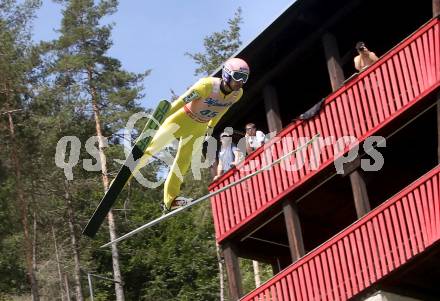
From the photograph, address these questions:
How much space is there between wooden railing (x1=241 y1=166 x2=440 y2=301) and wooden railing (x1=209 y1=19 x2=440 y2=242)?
1.42 meters

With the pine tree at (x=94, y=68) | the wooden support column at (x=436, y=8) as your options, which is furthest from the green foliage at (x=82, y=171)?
the wooden support column at (x=436, y=8)

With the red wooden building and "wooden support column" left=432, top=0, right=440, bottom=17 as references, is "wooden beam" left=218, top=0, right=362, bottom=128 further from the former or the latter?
"wooden support column" left=432, top=0, right=440, bottom=17

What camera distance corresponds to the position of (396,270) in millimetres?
12000

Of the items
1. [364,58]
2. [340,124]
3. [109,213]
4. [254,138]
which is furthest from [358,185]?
[109,213]

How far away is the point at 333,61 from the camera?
1428 centimetres

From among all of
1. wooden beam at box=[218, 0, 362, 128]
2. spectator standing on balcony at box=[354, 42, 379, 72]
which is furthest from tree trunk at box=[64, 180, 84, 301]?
spectator standing on balcony at box=[354, 42, 379, 72]

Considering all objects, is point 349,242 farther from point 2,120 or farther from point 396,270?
point 2,120

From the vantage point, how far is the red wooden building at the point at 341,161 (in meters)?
12.3

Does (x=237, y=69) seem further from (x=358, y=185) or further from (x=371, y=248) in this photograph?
(x=358, y=185)

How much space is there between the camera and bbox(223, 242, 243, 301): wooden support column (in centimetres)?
1502

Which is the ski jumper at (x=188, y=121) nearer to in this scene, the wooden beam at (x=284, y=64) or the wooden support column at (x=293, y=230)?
the wooden support column at (x=293, y=230)

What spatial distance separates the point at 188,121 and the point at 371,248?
→ 11.3 ft

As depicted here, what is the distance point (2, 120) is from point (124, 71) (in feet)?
16.9

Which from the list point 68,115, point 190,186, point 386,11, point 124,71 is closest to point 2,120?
point 68,115
